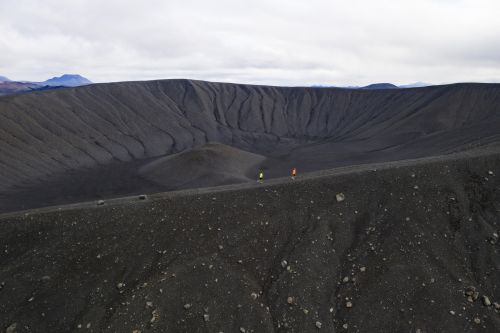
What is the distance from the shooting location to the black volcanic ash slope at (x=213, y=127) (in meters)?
38.0

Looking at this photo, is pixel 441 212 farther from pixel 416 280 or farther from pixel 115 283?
pixel 115 283

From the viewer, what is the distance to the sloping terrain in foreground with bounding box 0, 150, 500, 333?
34.9 feet

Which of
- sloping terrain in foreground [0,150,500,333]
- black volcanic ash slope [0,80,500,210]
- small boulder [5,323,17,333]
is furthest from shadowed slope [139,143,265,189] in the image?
small boulder [5,323,17,333]

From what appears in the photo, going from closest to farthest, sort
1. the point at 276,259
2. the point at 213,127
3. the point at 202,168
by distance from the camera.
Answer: the point at 276,259 < the point at 202,168 < the point at 213,127

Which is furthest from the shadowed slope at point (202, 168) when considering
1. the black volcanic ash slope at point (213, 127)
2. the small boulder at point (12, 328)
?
the small boulder at point (12, 328)

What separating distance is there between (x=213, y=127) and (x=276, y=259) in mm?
57042

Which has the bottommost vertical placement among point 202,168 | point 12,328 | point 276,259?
point 202,168

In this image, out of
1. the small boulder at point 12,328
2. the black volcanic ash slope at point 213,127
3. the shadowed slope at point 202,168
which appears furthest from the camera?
the black volcanic ash slope at point 213,127

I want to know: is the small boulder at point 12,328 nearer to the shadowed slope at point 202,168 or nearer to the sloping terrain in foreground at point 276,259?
the sloping terrain in foreground at point 276,259

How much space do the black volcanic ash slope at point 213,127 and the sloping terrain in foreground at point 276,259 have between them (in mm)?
13632

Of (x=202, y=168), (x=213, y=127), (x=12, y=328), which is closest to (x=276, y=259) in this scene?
(x=12, y=328)

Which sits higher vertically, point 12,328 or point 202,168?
point 12,328

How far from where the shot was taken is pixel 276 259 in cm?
1230

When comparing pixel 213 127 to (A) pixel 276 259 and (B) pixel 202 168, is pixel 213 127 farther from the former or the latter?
(A) pixel 276 259
